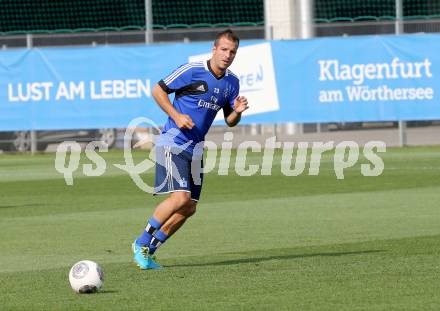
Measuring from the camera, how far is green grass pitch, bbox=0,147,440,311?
30.2 feet

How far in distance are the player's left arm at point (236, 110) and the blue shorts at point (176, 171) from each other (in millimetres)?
563

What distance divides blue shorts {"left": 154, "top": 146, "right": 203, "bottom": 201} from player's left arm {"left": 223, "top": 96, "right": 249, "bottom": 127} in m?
0.56

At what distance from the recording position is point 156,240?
11359mm

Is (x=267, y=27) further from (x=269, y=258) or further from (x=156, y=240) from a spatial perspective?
(x=156, y=240)

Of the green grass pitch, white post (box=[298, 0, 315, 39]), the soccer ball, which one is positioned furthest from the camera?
white post (box=[298, 0, 315, 39])

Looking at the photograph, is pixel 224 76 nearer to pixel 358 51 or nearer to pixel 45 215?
pixel 45 215

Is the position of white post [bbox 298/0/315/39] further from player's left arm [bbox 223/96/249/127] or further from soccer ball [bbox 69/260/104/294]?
soccer ball [bbox 69/260/104/294]

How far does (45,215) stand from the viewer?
16.9 m

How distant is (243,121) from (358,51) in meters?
3.21

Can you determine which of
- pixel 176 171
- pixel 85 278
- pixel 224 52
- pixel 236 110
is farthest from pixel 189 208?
pixel 85 278

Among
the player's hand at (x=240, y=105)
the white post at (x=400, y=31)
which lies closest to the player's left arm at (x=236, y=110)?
the player's hand at (x=240, y=105)

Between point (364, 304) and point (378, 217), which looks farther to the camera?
point (378, 217)

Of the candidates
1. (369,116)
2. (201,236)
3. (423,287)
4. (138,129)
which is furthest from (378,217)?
(138,129)

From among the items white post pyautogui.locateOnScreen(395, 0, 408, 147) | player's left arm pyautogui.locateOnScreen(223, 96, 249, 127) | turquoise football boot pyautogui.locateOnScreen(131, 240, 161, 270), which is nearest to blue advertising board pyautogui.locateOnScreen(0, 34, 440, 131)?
white post pyautogui.locateOnScreen(395, 0, 408, 147)
